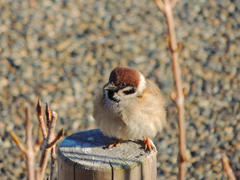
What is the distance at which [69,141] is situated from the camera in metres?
2.07

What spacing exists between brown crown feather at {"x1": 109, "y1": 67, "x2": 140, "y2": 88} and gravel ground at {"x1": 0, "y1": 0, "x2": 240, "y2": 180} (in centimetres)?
181

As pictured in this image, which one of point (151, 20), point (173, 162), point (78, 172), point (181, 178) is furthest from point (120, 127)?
point (151, 20)

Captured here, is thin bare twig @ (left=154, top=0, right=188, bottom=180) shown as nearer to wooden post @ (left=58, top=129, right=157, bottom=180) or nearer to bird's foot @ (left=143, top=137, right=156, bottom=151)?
wooden post @ (left=58, top=129, right=157, bottom=180)

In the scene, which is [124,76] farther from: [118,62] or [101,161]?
[118,62]

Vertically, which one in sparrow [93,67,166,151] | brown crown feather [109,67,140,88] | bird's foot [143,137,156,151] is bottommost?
bird's foot [143,137,156,151]

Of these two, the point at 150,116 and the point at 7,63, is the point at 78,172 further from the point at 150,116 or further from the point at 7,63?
the point at 7,63

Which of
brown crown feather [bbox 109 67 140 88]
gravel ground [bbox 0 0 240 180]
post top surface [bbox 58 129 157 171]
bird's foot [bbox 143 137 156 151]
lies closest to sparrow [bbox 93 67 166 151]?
brown crown feather [bbox 109 67 140 88]

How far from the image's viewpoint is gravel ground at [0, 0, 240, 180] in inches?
174

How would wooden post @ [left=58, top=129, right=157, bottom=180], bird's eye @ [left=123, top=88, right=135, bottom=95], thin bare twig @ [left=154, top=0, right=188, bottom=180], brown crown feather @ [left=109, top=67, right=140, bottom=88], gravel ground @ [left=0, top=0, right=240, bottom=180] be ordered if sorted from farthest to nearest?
gravel ground @ [left=0, top=0, right=240, bottom=180], bird's eye @ [left=123, top=88, right=135, bottom=95], brown crown feather @ [left=109, top=67, right=140, bottom=88], wooden post @ [left=58, top=129, right=157, bottom=180], thin bare twig @ [left=154, top=0, right=188, bottom=180]

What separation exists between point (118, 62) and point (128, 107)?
2675 mm

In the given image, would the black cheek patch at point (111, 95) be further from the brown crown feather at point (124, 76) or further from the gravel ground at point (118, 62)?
the gravel ground at point (118, 62)

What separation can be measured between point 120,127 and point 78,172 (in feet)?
2.53

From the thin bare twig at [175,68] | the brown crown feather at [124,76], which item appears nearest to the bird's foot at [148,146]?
the brown crown feather at [124,76]

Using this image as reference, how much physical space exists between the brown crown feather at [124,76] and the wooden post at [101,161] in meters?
0.47
